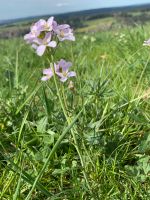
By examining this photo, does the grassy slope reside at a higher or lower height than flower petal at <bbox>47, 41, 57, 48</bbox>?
lower

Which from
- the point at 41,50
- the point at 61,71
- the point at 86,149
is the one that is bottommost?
the point at 86,149

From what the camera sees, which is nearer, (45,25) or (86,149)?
Result: (45,25)

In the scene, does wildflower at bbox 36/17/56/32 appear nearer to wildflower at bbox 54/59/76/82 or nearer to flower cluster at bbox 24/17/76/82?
flower cluster at bbox 24/17/76/82

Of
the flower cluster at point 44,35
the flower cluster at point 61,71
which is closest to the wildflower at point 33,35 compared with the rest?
the flower cluster at point 44,35

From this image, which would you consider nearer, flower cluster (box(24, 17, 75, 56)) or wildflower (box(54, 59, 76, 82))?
flower cluster (box(24, 17, 75, 56))

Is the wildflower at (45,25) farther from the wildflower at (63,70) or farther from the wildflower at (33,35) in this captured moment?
the wildflower at (63,70)

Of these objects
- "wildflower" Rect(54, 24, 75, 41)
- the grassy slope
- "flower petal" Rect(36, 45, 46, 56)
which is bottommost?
the grassy slope

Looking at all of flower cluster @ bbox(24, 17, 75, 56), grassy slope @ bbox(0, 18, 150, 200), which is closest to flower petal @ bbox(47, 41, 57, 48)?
flower cluster @ bbox(24, 17, 75, 56)

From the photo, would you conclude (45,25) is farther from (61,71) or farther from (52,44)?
(61,71)

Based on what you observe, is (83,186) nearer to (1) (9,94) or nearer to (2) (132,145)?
(2) (132,145)

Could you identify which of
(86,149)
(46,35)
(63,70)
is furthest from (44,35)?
(86,149)
